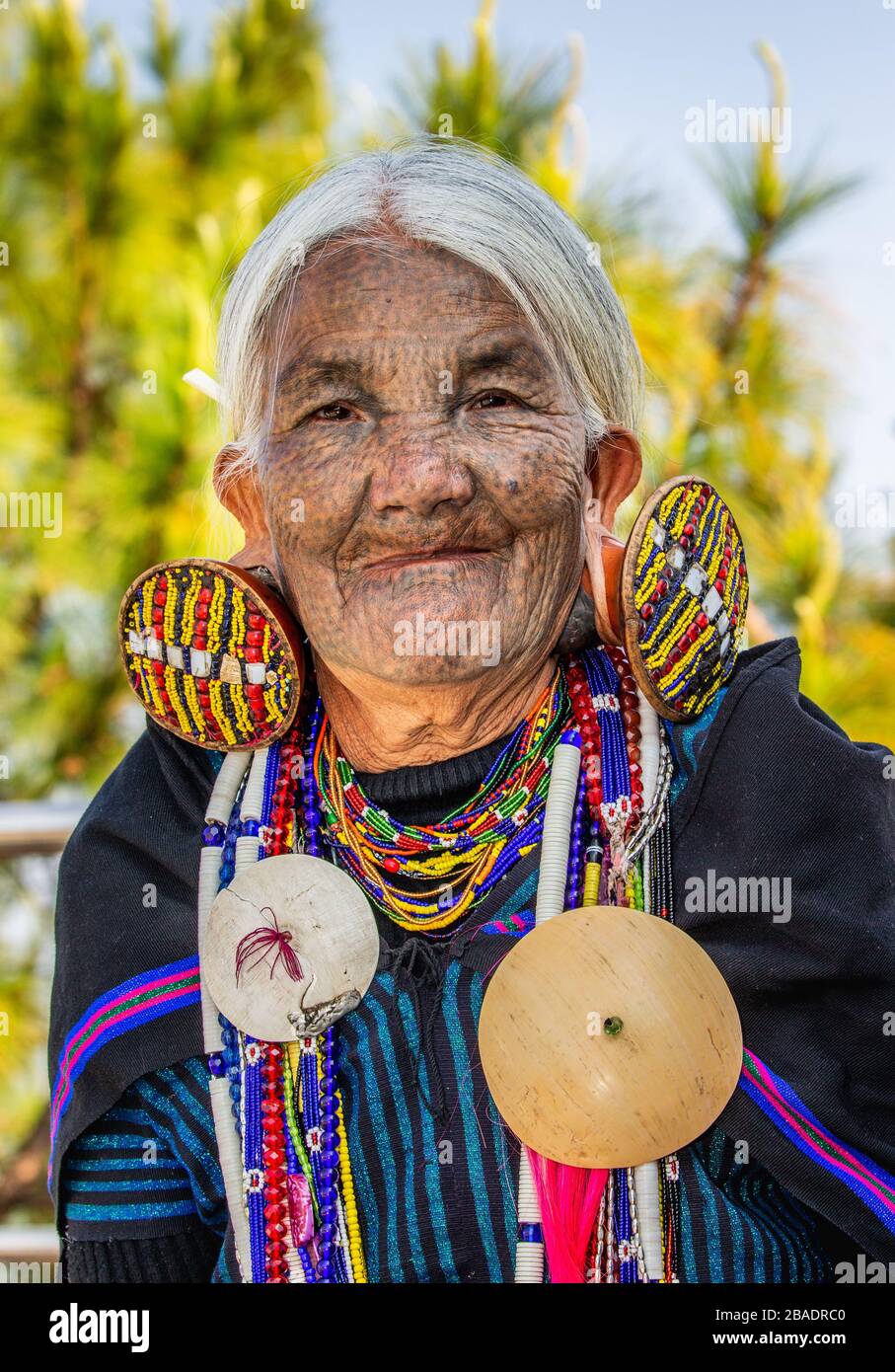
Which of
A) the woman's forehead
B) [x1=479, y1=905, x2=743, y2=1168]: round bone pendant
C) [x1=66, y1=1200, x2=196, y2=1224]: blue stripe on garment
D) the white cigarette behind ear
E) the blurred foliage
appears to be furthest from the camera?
the blurred foliage

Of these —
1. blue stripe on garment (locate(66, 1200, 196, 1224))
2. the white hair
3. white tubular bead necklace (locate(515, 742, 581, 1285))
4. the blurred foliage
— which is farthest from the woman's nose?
the blurred foliage

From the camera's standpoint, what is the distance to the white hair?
1.56 metres

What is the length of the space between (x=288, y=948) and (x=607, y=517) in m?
0.64

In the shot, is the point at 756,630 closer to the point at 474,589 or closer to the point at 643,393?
the point at 643,393

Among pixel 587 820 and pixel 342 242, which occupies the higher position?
pixel 342 242

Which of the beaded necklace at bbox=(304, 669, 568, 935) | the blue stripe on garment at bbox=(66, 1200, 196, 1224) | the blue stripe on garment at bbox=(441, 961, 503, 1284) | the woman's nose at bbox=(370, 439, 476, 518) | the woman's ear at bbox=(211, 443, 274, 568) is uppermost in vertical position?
the woman's ear at bbox=(211, 443, 274, 568)

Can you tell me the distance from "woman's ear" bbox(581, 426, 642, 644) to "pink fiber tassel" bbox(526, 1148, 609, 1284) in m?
0.57

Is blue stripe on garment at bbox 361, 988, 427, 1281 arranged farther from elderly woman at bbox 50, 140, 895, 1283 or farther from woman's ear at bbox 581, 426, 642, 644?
woman's ear at bbox 581, 426, 642, 644

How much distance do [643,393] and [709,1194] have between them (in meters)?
0.97

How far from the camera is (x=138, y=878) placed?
1718 mm

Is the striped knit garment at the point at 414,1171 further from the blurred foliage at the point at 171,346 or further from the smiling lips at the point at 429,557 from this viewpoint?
the blurred foliage at the point at 171,346

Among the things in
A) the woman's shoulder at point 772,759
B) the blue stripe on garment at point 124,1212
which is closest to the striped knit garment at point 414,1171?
the blue stripe on garment at point 124,1212
